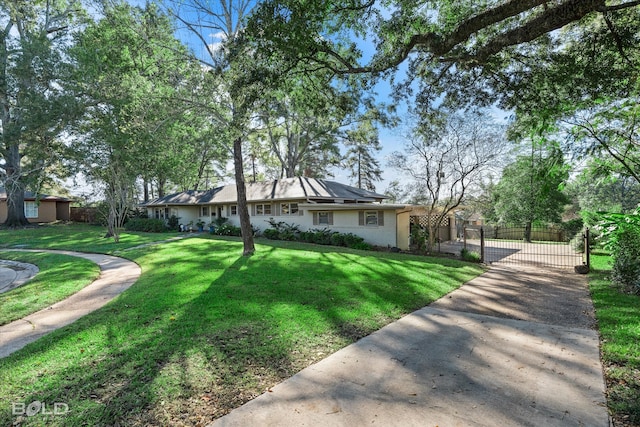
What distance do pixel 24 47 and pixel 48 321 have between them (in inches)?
648

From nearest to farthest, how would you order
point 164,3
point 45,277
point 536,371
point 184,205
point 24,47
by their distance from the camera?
point 536,371 < point 45,277 < point 164,3 < point 24,47 < point 184,205

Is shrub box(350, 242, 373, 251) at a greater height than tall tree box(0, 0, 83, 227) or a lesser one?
lesser

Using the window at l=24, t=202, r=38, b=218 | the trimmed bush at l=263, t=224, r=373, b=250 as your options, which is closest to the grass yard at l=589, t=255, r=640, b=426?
the trimmed bush at l=263, t=224, r=373, b=250

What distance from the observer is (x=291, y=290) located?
23.7 ft

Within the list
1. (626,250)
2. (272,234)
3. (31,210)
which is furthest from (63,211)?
(626,250)

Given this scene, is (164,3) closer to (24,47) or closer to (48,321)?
(24,47)

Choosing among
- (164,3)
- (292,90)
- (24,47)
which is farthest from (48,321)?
(24,47)

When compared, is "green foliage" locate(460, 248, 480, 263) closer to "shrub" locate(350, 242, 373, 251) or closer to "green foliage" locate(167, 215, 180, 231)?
"shrub" locate(350, 242, 373, 251)

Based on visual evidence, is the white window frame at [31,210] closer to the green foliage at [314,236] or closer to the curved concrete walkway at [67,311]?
the green foliage at [314,236]

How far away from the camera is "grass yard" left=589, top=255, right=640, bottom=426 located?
2955 millimetres

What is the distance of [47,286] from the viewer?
323 inches

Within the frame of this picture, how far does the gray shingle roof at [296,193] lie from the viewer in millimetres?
19938

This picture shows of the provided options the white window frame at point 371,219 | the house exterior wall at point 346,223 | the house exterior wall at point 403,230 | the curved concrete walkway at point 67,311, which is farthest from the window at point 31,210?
the house exterior wall at point 403,230

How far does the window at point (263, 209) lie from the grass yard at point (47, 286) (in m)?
11.7
